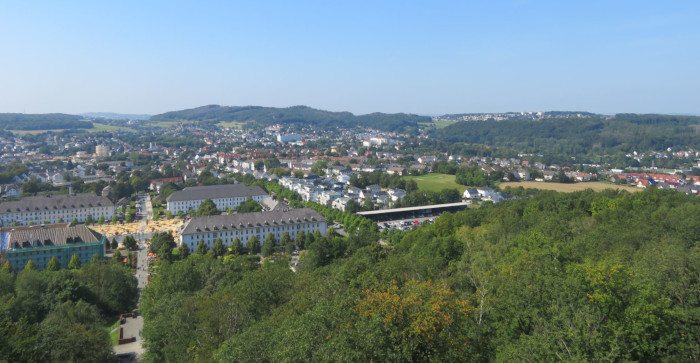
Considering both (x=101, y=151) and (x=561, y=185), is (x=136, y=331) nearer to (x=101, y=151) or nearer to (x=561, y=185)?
(x=561, y=185)

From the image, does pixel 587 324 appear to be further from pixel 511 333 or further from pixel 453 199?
pixel 453 199

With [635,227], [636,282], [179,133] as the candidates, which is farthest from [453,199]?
[179,133]

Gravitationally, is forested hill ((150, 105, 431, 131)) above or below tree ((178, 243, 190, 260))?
above

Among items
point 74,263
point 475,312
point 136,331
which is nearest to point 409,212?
point 74,263

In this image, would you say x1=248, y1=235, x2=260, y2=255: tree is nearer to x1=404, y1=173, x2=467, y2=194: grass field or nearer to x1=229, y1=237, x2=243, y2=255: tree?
x1=229, y1=237, x2=243, y2=255: tree

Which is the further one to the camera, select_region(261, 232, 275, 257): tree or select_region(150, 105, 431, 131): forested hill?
select_region(150, 105, 431, 131): forested hill

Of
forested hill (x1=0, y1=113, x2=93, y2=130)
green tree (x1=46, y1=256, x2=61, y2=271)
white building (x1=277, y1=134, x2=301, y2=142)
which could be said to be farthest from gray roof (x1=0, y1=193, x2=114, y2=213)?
forested hill (x1=0, y1=113, x2=93, y2=130)
